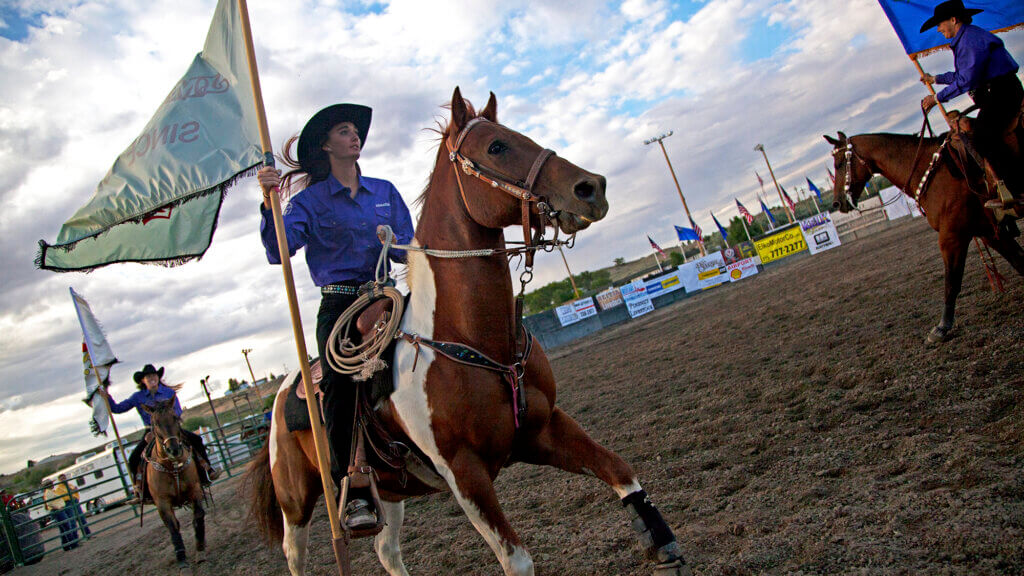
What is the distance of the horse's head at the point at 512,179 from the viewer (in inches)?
97.0

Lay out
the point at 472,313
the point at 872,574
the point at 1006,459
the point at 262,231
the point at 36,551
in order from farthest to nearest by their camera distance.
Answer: the point at 36,551 → the point at 262,231 → the point at 1006,459 → the point at 472,313 → the point at 872,574

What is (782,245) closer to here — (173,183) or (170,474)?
(170,474)

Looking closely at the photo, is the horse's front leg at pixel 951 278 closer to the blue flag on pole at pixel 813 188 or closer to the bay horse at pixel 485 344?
the bay horse at pixel 485 344

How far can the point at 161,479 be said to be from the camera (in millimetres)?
8266

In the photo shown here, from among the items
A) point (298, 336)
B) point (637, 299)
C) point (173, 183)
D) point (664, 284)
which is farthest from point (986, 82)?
point (664, 284)

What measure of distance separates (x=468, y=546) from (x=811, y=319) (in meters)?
7.53

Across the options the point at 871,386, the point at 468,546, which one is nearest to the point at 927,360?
the point at 871,386

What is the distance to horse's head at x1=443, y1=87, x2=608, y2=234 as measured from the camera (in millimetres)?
2465

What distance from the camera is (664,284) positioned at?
87.6 ft

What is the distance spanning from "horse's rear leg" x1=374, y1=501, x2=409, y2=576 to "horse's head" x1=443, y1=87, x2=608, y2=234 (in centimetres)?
253

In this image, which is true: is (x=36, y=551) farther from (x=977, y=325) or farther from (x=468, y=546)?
(x=977, y=325)

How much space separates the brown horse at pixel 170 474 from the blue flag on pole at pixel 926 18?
38.2ft

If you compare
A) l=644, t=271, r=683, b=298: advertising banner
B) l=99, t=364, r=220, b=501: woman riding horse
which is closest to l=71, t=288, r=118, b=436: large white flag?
l=99, t=364, r=220, b=501: woman riding horse

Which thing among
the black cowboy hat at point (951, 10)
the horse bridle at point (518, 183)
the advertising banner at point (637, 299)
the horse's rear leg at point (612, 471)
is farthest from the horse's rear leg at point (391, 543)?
the advertising banner at point (637, 299)
